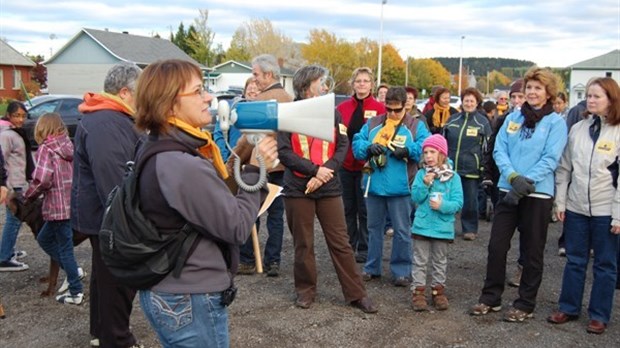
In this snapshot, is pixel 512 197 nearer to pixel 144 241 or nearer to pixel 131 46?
pixel 144 241

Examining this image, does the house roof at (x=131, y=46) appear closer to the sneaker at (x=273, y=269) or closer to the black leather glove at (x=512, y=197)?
the sneaker at (x=273, y=269)

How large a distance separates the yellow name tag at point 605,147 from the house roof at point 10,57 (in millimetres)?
47079

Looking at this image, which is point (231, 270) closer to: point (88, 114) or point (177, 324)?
point (177, 324)

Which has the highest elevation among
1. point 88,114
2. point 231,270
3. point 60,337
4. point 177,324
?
point 88,114

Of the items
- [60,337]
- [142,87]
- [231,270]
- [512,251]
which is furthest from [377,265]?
[142,87]

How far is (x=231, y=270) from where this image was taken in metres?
2.51

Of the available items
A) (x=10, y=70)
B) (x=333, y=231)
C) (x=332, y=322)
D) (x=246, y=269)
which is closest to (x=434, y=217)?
(x=333, y=231)

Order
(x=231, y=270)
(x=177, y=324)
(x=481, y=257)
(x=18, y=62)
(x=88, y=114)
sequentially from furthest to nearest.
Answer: (x=18, y=62), (x=481, y=257), (x=88, y=114), (x=231, y=270), (x=177, y=324)

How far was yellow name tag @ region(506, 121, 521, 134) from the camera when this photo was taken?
504 centimetres

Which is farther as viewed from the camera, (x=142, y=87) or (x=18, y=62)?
(x=18, y=62)

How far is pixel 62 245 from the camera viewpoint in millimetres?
5277

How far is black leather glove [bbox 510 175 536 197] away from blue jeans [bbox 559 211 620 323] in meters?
0.49

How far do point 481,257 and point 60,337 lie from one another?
4730mm

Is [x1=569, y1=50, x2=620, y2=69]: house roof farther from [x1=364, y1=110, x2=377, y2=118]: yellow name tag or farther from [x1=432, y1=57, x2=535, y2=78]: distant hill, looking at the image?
[x1=364, y1=110, x2=377, y2=118]: yellow name tag
